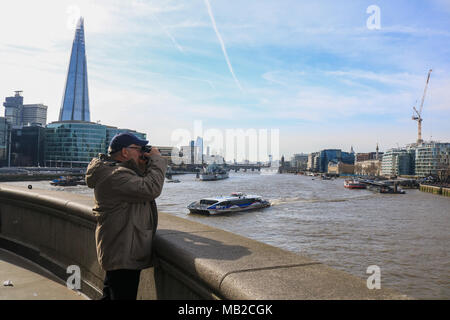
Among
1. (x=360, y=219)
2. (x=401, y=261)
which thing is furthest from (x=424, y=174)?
(x=401, y=261)

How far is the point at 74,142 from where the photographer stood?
135250 mm

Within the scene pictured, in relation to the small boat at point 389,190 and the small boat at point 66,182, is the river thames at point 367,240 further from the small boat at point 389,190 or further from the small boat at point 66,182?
the small boat at point 66,182

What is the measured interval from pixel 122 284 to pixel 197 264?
628 mm

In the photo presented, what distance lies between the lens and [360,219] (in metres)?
33.1

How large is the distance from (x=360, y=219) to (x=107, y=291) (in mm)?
33053

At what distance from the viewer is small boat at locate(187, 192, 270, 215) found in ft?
121

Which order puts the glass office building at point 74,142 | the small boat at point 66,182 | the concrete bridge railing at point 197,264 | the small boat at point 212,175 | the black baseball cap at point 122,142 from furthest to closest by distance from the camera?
the glass office building at point 74,142
the small boat at point 212,175
the small boat at point 66,182
the black baseball cap at point 122,142
the concrete bridge railing at point 197,264

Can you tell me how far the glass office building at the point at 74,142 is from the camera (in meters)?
135

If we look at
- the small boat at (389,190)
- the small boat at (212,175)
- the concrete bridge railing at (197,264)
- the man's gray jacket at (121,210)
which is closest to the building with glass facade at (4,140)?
the small boat at (212,175)

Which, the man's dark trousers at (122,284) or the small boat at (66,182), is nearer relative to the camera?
the man's dark trousers at (122,284)

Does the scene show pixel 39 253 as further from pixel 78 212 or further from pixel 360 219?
pixel 360 219

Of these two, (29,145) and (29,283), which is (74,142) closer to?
(29,145)

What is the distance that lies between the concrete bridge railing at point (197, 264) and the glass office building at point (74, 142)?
133009mm
